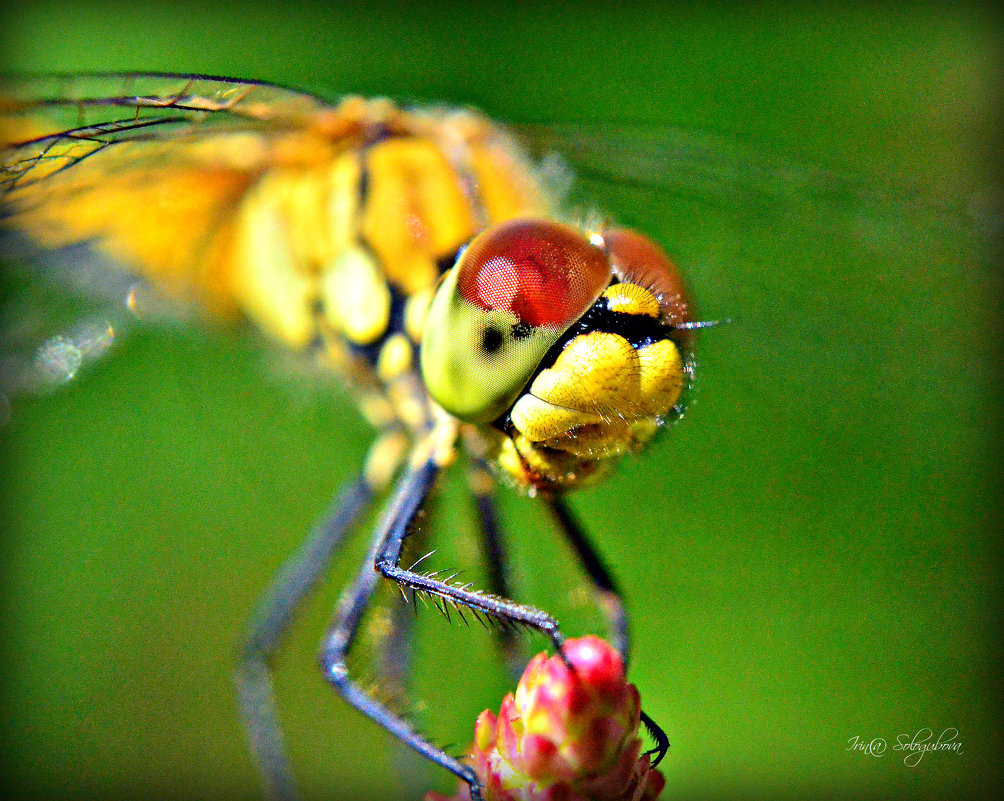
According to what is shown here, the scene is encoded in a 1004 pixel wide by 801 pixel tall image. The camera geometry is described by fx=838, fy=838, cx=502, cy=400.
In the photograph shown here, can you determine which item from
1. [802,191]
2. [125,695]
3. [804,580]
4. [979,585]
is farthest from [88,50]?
[979,585]

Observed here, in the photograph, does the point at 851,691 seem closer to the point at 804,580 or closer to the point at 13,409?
the point at 804,580

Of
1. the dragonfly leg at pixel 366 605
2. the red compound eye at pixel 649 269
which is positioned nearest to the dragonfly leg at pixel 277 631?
the dragonfly leg at pixel 366 605

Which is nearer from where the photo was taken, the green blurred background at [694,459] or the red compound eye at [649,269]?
the red compound eye at [649,269]

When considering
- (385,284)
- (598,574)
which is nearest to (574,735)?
(598,574)

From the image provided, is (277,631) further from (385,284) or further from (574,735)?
(574,735)

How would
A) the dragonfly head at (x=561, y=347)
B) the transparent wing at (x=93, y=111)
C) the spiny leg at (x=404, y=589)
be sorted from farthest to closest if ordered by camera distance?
the transparent wing at (x=93, y=111) → the dragonfly head at (x=561, y=347) → the spiny leg at (x=404, y=589)

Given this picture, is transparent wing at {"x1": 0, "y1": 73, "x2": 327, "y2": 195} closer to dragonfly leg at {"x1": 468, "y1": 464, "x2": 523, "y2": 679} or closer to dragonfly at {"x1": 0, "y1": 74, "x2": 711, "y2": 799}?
dragonfly at {"x1": 0, "y1": 74, "x2": 711, "y2": 799}

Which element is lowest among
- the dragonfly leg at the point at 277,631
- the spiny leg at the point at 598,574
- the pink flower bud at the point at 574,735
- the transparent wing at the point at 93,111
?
the dragonfly leg at the point at 277,631

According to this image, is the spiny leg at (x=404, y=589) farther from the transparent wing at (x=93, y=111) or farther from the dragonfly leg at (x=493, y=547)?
the transparent wing at (x=93, y=111)
